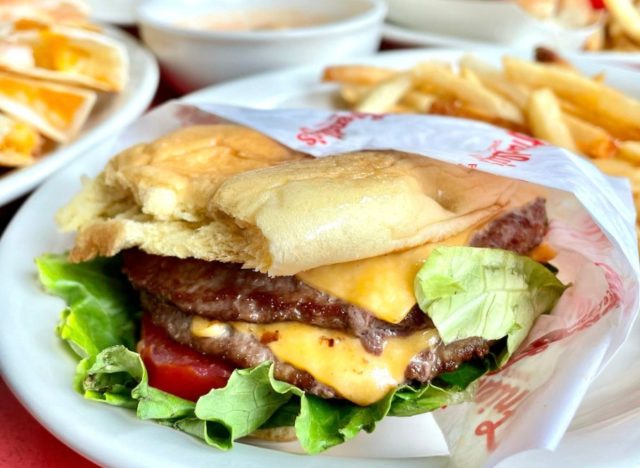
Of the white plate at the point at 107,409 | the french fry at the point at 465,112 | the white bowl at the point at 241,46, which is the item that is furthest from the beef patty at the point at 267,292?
the white bowl at the point at 241,46

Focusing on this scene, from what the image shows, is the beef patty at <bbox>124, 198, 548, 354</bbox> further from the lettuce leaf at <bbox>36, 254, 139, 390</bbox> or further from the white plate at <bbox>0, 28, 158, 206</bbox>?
the white plate at <bbox>0, 28, 158, 206</bbox>

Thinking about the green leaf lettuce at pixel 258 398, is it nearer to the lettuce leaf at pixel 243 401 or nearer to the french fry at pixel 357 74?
the lettuce leaf at pixel 243 401

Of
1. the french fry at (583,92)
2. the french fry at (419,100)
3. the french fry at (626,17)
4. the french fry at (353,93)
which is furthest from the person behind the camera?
the french fry at (626,17)

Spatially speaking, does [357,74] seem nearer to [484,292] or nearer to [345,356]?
[484,292]

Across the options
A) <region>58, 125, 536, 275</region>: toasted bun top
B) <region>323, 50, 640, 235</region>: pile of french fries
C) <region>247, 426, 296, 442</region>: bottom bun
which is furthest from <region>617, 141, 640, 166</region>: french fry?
<region>247, 426, 296, 442</region>: bottom bun

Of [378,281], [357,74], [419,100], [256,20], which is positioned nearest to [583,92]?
[419,100]

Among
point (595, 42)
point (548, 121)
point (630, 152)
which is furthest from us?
point (595, 42)
